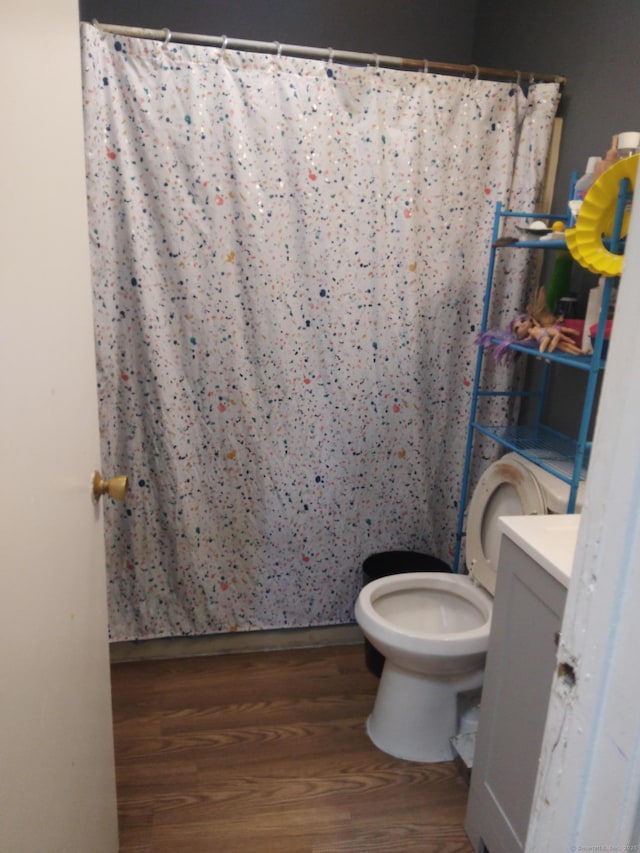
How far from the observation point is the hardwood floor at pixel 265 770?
152 cm

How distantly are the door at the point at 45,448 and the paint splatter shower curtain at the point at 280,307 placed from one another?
0.82 meters

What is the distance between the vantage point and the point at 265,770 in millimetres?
1704

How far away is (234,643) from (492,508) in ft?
3.45

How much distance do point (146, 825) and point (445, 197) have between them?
76.6 inches

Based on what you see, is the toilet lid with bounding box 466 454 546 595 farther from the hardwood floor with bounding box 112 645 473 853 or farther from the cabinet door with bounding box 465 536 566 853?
the hardwood floor with bounding box 112 645 473 853

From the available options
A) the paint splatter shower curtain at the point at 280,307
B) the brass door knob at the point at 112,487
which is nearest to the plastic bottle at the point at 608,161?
the paint splatter shower curtain at the point at 280,307

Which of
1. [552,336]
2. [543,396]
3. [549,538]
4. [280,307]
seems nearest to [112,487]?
[549,538]

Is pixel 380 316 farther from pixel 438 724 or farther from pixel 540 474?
pixel 438 724

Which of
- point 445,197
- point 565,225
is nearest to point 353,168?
point 445,197

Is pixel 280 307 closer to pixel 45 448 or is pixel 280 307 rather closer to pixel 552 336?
pixel 552 336

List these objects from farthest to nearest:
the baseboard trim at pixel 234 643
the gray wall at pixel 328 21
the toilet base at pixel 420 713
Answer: the baseboard trim at pixel 234 643
the gray wall at pixel 328 21
the toilet base at pixel 420 713

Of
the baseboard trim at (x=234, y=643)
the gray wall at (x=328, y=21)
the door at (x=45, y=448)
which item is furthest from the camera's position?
the baseboard trim at (x=234, y=643)

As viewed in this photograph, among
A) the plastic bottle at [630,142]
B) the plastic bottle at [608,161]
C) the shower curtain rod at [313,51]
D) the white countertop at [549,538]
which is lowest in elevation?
the white countertop at [549,538]

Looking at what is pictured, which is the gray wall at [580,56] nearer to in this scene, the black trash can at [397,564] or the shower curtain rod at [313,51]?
the shower curtain rod at [313,51]
